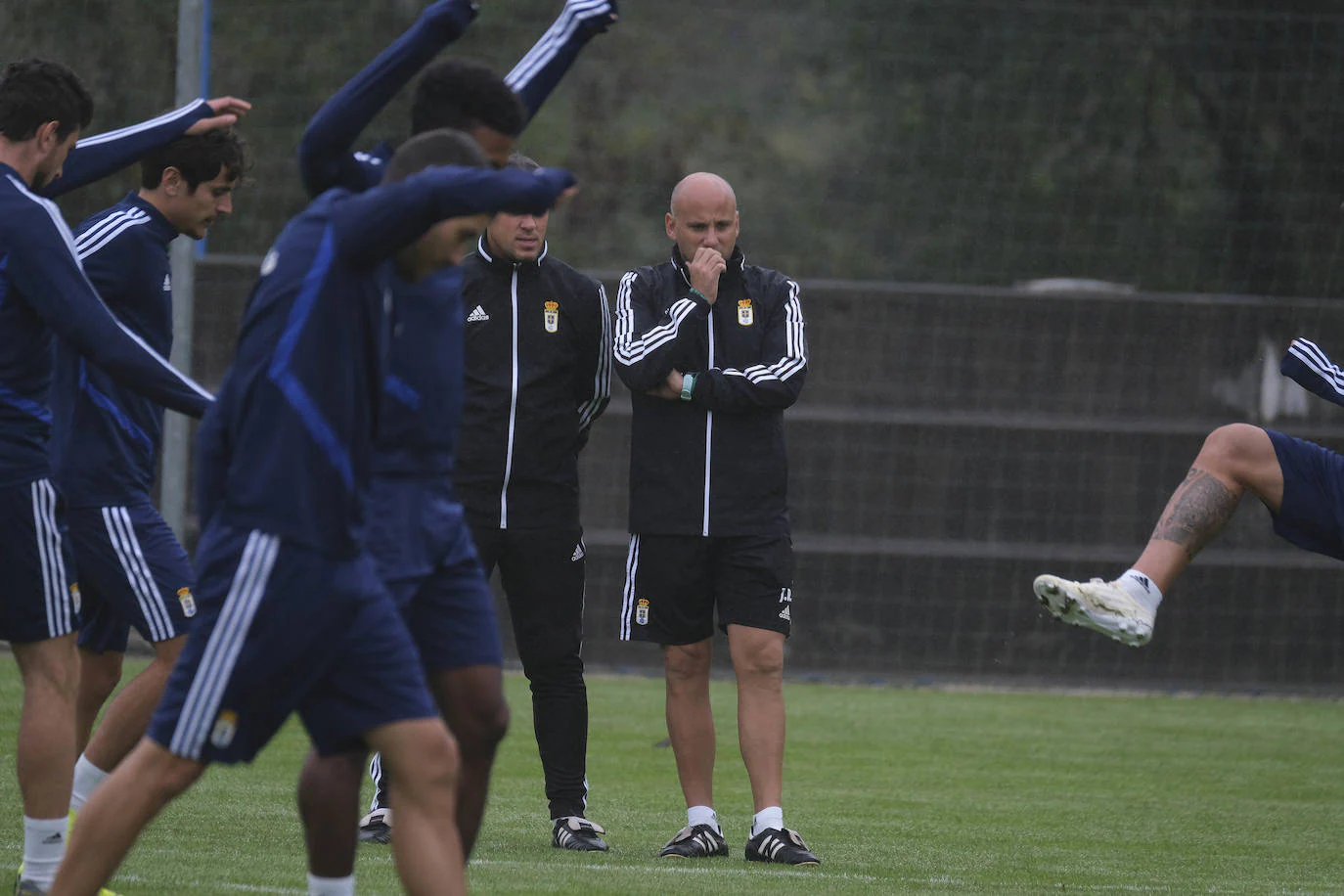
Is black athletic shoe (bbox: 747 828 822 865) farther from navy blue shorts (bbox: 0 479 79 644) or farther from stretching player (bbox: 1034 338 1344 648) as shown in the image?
navy blue shorts (bbox: 0 479 79 644)

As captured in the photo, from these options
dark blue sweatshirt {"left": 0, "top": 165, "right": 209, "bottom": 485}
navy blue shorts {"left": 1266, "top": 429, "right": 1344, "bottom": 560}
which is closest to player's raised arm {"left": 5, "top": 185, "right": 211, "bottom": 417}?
dark blue sweatshirt {"left": 0, "top": 165, "right": 209, "bottom": 485}

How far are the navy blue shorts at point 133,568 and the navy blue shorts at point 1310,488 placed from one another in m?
3.19

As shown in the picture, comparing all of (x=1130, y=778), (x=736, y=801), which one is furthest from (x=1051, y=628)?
(x=736, y=801)

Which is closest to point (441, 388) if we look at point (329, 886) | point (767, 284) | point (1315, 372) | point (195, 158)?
point (329, 886)

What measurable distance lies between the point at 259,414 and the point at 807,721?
285 inches

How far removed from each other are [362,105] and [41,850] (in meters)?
2.04

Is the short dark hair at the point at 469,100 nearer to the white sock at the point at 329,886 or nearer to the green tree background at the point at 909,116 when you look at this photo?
the white sock at the point at 329,886

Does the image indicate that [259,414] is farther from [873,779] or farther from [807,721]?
[807,721]

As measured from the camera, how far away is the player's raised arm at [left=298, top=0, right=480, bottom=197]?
13.5 feet

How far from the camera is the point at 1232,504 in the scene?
5.41 m

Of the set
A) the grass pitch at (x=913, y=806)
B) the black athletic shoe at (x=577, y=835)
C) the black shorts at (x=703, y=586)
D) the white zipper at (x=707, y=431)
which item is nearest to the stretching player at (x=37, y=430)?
the grass pitch at (x=913, y=806)

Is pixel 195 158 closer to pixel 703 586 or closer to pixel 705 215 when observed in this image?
pixel 705 215

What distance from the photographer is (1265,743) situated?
33.7 ft

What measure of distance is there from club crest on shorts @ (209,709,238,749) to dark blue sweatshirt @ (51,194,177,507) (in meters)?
1.91
